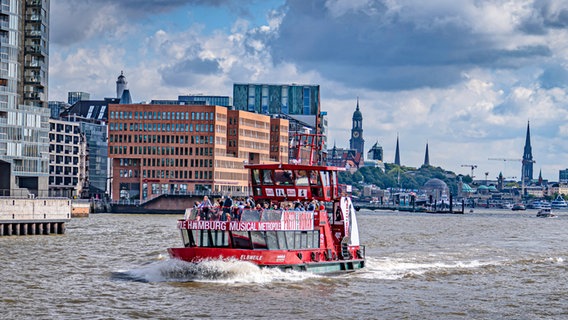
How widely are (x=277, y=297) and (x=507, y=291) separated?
516 inches

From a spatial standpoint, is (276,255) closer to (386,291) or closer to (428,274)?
(386,291)

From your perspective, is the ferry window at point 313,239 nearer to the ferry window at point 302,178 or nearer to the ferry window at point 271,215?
the ferry window at point 271,215

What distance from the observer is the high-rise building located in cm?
12275

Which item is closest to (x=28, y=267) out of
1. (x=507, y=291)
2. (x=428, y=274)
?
(x=428, y=274)

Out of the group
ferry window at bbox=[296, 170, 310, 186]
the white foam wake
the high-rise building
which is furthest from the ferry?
the high-rise building

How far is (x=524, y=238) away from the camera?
109 metres

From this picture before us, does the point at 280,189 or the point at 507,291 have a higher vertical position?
the point at 280,189

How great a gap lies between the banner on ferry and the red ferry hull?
1201 millimetres

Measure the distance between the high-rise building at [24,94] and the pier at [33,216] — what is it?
28.6m

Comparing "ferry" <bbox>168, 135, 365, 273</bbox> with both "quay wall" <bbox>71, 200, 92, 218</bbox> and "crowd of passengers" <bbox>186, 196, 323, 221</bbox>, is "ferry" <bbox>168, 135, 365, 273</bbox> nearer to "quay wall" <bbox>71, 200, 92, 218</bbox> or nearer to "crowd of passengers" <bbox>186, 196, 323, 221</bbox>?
"crowd of passengers" <bbox>186, 196, 323, 221</bbox>

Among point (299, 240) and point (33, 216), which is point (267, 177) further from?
point (33, 216)

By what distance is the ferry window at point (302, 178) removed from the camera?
194 feet

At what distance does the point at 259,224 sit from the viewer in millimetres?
52875

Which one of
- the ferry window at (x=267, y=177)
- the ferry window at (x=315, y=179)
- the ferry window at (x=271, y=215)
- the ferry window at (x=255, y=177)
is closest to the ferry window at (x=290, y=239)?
the ferry window at (x=271, y=215)
